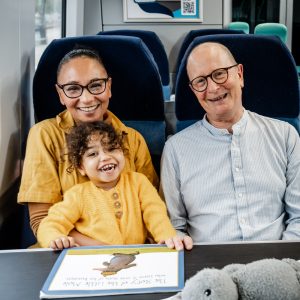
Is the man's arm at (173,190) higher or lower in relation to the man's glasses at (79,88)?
lower

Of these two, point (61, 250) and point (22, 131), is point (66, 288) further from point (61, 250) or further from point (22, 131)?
point (22, 131)

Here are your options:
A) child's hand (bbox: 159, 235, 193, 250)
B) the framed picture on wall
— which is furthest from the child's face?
the framed picture on wall

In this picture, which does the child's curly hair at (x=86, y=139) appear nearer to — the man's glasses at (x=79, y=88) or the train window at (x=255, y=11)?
the man's glasses at (x=79, y=88)

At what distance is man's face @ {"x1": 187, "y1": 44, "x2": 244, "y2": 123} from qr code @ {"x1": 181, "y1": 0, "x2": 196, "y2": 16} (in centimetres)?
245

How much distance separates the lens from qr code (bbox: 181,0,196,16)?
4051 millimetres

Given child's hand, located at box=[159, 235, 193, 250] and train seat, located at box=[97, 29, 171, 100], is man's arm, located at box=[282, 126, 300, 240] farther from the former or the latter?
train seat, located at box=[97, 29, 171, 100]

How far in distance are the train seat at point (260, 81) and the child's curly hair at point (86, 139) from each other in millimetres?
446

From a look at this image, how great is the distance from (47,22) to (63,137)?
5.17 feet

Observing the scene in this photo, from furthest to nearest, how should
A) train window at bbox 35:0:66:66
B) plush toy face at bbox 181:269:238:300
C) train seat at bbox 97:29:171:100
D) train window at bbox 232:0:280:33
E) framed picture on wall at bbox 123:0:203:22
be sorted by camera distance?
train window at bbox 232:0:280:33
framed picture on wall at bbox 123:0:203:22
train seat at bbox 97:29:171:100
train window at bbox 35:0:66:66
plush toy face at bbox 181:269:238:300

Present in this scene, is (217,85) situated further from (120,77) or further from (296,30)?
(296,30)

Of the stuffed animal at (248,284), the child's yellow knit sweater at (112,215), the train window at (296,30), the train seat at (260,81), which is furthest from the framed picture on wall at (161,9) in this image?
the stuffed animal at (248,284)

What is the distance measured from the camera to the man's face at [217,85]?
66.5 inches

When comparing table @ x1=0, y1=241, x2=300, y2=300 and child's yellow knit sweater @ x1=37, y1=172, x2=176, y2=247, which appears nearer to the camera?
table @ x1=0, y1=241, x2=300, y2=300

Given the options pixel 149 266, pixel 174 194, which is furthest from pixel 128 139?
pixel 149 266
